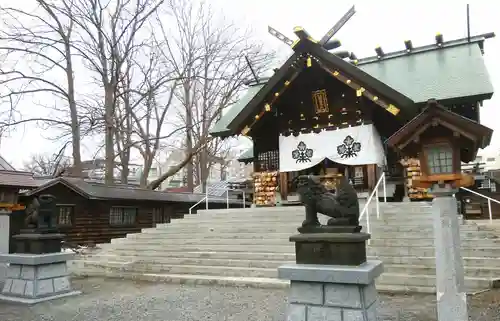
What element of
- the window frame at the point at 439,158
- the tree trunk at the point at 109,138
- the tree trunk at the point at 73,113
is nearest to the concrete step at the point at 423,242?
the window frame at the point at 439,158

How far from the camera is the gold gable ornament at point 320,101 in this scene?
14.8m

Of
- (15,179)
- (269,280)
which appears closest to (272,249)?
(269,280)

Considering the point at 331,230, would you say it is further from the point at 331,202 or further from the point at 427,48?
the point at 427,48

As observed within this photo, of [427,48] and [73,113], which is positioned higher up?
[427,48]

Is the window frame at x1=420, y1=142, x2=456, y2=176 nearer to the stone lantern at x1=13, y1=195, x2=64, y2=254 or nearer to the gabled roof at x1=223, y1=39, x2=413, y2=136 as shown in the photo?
the gabled roof at x1=223, y1=39, x2=413, y2=136

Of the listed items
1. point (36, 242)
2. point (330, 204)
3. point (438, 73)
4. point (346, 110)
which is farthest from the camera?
point (438, 73)

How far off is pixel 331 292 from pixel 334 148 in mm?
10109

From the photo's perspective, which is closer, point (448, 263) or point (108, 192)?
point (448, 263)

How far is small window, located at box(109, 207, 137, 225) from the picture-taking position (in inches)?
738

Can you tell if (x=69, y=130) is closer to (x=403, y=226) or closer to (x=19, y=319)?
(x=19, y=319)

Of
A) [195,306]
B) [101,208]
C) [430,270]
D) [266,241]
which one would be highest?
[101,208]

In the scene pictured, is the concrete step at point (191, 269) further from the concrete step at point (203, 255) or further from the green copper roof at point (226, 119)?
the green copper roof at point (226, 119)

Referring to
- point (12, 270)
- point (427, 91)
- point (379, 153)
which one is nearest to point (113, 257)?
point (12, 270)

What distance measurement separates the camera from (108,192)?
58.4 ft
